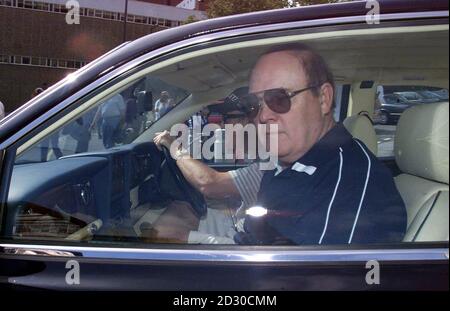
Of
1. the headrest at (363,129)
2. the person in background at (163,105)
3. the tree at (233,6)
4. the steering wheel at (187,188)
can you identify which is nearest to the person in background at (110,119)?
the person in background at (163,105)

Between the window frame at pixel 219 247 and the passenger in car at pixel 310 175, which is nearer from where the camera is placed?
the window frame at pixel 219 247

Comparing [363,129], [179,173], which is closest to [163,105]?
[179,173]

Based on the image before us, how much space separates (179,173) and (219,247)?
809 mm

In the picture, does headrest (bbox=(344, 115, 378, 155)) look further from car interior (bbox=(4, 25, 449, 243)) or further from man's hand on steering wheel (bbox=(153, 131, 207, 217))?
man's hand on steering wheel (bbox=(153, 131, 207, 217))

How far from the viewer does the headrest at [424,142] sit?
158 centimetres

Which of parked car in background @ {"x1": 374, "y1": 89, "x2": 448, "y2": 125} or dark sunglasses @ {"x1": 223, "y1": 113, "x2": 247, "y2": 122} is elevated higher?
parked car in background @ {"x1": 374, "y1": 89, "x2": 448, "y2": 125}

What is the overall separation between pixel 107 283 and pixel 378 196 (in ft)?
3.03

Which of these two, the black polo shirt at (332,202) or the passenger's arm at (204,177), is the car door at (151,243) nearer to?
the black polo shirt at (332,202)

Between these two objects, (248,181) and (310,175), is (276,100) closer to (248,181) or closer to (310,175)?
(310,175)

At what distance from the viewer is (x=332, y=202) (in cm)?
161

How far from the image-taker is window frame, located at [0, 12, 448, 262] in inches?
55.7

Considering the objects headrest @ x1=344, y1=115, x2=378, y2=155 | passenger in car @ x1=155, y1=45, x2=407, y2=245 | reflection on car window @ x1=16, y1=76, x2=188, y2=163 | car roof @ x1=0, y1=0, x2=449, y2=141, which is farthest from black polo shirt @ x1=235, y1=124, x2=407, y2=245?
reflection on car window @ x1=16, y1=76, x2=188, y2=163

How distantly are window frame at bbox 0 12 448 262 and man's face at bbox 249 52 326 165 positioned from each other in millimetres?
253

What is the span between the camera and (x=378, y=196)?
5.38ft
